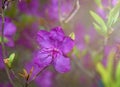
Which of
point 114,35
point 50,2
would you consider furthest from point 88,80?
point 50,2

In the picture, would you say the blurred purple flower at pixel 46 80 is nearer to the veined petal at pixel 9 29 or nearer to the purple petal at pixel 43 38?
the veined petal at pixel 9 29

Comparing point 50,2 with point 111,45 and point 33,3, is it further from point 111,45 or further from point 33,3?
point 111,45

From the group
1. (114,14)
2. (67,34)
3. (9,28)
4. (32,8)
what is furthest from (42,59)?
(32,8)

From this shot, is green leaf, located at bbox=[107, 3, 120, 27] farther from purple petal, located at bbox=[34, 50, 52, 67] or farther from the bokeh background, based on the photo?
the bokeh background

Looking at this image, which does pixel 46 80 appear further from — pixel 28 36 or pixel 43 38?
pixel 43 38

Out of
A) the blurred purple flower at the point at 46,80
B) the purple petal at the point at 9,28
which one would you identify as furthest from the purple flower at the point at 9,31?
the blurred purple flower at the point at 46,80

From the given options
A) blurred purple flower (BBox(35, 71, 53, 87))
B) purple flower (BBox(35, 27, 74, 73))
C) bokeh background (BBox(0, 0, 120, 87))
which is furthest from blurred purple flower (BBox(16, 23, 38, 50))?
purple flower (BBox(35, 27, 74, 73))
